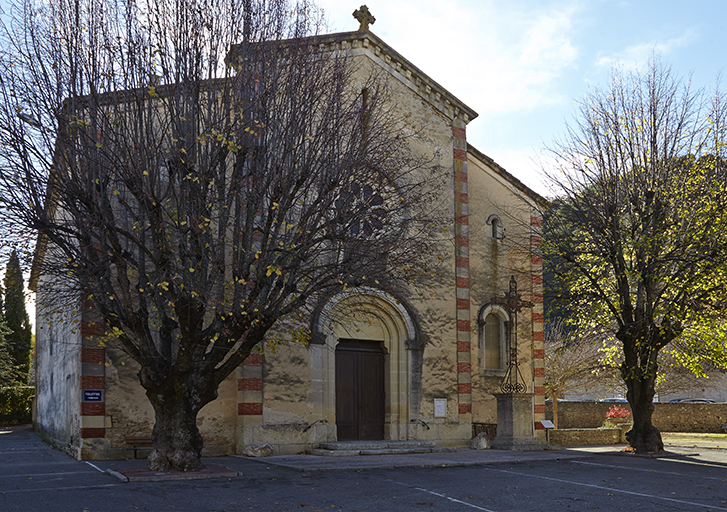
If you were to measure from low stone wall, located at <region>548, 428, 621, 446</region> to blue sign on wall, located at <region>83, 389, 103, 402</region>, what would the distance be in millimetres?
13964

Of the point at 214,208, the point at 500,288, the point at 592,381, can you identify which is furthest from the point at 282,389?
the point at 592,381

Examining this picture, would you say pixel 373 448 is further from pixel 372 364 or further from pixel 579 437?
pixel 579 437

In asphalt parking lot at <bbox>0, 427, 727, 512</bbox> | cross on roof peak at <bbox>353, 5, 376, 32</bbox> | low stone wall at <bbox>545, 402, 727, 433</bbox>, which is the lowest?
low stone wall at <bbox>545, 402, 727, 433</bbox>

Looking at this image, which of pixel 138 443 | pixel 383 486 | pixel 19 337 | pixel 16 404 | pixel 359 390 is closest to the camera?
pixel 383 486

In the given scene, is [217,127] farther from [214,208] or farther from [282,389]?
[282,389]

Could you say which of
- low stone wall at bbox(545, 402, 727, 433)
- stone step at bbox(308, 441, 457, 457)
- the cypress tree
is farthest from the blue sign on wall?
low stone wall at bbox(545, 402, 727, 433)

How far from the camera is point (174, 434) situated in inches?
446

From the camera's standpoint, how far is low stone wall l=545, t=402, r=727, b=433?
30237 mm

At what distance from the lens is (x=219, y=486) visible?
10.1m

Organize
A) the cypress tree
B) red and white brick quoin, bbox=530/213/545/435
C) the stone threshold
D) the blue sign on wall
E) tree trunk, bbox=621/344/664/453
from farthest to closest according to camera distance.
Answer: the cypress tree < red and white brick quoin, bbox=530/213/545/435 < tree trunk, bbox=621/344/664/453 < the blue sign on wall < the stone threshold

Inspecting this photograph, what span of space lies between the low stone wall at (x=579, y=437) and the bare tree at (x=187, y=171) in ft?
39.6

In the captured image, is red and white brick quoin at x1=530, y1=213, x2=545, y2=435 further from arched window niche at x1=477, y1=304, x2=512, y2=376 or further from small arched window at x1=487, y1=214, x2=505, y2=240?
arched window niche at x1=477, y1=304, x2=512, y2=376

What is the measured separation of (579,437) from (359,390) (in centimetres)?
873

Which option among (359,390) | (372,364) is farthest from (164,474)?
(372,364)
